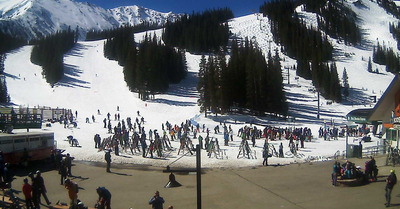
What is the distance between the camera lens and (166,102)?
5241cm

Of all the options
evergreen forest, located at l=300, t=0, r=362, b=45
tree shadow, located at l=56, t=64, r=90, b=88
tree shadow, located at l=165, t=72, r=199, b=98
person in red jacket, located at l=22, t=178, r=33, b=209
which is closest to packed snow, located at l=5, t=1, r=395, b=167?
tree shadow, located at l=165, t=72, r=199, b=98

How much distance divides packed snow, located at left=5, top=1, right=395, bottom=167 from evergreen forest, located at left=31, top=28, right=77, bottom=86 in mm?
1771

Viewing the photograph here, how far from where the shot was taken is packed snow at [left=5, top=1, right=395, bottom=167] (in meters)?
23.1

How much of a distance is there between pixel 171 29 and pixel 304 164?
105307 millimetres

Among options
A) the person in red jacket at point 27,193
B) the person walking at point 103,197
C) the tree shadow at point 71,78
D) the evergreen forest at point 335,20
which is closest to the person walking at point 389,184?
the person walking at point 103,197

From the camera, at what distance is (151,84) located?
56375mm

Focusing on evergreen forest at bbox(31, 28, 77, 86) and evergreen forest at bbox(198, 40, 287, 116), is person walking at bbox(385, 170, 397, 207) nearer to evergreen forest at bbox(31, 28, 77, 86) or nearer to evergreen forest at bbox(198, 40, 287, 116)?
evergreen forest at bbox(198, 40, 287, 116)

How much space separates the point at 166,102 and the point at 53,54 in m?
51.2

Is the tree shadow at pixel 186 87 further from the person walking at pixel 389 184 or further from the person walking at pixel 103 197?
the person walking at pixel 103 197

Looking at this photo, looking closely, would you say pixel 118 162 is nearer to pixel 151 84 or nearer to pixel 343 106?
pixel 151 84

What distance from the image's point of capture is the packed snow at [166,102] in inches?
909

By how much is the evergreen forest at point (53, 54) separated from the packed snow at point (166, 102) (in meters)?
1.77

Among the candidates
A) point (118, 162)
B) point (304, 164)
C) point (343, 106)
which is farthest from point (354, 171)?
point (343, 106)

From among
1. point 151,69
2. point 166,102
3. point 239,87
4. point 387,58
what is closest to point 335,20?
point 387,58
